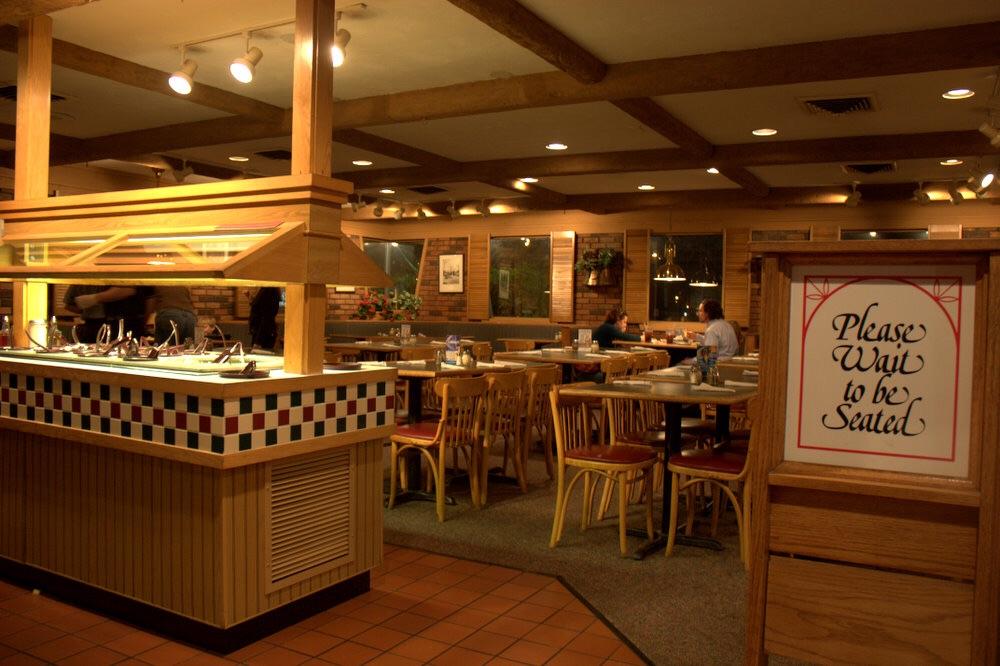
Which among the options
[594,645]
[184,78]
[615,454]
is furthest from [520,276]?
[594,645]

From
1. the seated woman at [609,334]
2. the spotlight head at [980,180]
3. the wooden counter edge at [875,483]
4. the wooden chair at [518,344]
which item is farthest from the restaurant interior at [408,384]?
the wooden chair at [518,344]

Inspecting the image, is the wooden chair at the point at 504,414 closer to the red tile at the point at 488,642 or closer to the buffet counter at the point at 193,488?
the buffet counter at the point at 193,488

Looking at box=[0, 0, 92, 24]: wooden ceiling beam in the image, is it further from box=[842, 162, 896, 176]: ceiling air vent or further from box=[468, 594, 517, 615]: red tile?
box=[842, 162, 896, 176]: ceiling air vent

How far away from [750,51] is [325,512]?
13.7 feet

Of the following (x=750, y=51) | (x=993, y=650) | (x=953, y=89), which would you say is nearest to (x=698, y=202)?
(x=953, y=89)

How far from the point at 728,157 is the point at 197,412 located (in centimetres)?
697

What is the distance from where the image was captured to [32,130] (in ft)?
15.4

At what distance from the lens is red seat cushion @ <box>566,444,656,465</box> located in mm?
4426

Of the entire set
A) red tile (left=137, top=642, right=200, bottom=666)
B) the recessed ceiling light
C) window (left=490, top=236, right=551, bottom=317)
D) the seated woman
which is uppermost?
the recessed ceiling light

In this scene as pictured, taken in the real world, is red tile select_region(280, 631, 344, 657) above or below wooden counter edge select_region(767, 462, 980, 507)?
below

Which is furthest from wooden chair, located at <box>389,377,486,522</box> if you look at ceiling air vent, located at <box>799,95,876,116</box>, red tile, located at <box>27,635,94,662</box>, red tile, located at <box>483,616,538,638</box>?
ceiling air vent, located at <box>799,95,876,116</box>

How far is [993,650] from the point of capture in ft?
4.92

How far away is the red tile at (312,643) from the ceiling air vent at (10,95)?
5.88 meters

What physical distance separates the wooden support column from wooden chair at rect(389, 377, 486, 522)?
4.63ft
